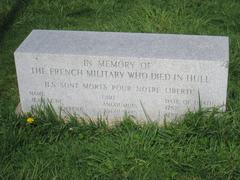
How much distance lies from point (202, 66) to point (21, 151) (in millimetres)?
1546

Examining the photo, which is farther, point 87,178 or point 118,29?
point 118,29

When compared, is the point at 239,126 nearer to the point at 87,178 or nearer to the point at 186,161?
the point at 186,161

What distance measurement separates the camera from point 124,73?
13.0 ft

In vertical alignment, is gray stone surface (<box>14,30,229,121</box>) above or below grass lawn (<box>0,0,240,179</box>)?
above

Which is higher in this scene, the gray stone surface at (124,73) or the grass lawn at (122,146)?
the gray stone surface at (124,73)

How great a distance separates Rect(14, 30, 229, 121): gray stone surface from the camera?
12.7 ft

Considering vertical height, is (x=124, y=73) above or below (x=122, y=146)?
above

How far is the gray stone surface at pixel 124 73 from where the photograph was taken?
12.7 ft

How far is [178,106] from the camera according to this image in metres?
4.06

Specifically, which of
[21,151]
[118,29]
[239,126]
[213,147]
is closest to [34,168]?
[21,151]

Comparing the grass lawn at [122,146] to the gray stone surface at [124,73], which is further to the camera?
the gray stone surface at [124,73]

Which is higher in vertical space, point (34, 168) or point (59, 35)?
point (59, 35)

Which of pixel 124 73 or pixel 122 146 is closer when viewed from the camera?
pixel 122 146

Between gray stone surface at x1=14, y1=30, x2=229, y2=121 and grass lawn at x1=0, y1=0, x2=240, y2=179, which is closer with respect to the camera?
grass lawn at x1=0, y1=0, x2=240, y2=179
